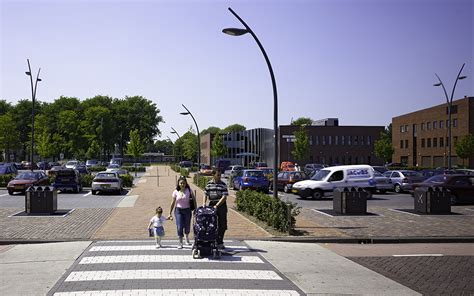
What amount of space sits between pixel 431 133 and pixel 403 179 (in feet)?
133

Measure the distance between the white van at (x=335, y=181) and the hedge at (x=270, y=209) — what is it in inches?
283

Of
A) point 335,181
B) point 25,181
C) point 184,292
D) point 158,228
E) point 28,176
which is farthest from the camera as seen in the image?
point 28,176

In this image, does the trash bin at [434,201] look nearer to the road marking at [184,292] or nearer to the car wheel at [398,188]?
the car wheel at [398,188]

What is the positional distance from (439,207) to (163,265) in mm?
13110

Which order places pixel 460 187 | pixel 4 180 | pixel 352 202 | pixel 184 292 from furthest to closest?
1. pixel 4 180
2. pixel 460 187
3. pixel 352 202
4. pixel 184 292

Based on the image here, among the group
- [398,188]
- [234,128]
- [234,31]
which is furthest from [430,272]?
[234,128]

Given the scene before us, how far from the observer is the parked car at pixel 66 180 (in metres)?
28.8

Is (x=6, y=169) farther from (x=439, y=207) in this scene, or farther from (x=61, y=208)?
(x=439, y=207)

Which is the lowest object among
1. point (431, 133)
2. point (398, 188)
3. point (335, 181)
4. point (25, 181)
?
point (398, 188)

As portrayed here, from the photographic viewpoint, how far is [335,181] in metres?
25.3

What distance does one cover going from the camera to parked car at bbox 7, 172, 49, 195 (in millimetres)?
27406

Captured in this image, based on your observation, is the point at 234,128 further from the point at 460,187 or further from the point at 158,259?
the point at 158,259

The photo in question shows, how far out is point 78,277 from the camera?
8.24 meters

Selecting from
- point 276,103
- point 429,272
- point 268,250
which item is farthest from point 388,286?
point 276,103
